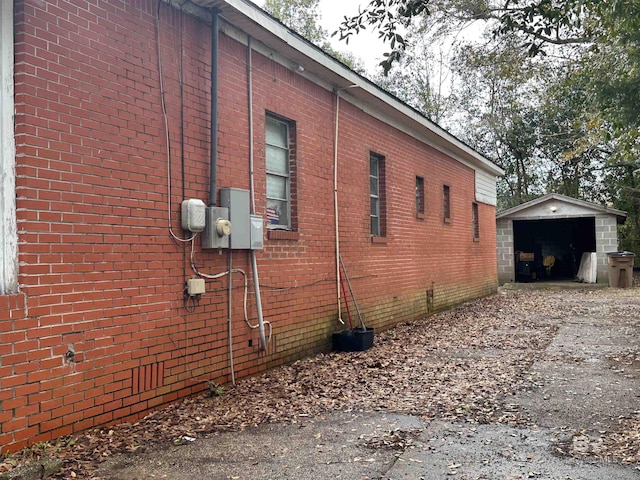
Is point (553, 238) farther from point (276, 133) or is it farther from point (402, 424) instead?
point (402, 424)

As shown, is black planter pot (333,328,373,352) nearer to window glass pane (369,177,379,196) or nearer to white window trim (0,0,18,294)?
window glass pane (369,177,379,196)

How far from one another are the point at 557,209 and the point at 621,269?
3.19m

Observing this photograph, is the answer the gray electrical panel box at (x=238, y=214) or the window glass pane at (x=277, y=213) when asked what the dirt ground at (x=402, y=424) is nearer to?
the gray electrical panel box at (x=238, y=214)

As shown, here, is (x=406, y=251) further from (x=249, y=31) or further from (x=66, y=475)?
(x=66, y=475)

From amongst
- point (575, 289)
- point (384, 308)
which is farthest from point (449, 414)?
point (575, 289)

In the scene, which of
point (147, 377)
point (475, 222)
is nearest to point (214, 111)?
point (147, 377)

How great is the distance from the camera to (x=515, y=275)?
2420 centimetres

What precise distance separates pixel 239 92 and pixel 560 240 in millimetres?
25447

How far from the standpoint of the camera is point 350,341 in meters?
8.32

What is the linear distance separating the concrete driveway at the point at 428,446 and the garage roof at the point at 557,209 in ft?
56.7

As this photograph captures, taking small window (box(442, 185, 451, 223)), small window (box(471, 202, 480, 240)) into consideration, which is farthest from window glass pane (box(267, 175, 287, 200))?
small window (box(471, 202, 480, 240))

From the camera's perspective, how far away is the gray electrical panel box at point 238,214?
6.05 meters

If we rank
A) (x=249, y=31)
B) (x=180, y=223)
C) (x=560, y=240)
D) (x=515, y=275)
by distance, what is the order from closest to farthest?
(x=180, y=223), (x=249, y=31), (x=515, y=275), (x=560, y=240)

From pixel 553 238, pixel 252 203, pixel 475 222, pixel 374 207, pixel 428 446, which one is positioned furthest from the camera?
pixel 553 238
